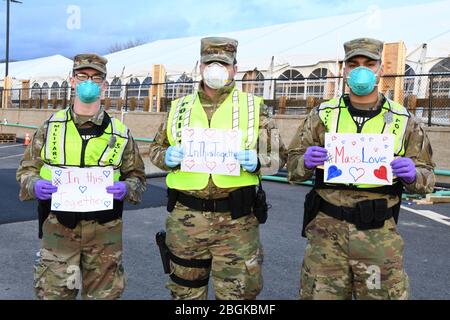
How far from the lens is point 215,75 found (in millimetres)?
2660

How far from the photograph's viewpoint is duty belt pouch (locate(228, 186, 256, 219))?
8.89 ft

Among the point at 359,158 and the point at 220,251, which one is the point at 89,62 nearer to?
the point at 220,251

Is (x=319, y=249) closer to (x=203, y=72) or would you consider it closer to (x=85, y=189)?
(x=203, y=72)

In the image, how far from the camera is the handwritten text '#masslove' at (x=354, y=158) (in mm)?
2510

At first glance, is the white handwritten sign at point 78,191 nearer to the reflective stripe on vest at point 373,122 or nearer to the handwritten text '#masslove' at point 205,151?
the handwritten text '#masslove' at point 205,151

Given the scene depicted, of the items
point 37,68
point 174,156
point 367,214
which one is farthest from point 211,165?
point 37,68

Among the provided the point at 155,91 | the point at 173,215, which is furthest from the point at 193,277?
the point at 155,91

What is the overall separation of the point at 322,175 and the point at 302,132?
10.8 inches

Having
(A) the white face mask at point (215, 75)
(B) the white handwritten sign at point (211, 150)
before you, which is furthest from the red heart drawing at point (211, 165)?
(A) the white face mask at point (215, 75)

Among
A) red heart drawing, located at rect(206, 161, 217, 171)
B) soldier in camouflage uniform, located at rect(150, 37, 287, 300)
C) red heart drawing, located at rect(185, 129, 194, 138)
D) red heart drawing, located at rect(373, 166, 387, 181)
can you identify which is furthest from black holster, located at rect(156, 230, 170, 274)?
red heart drawing, located at rect(373, 166, 387, 181)

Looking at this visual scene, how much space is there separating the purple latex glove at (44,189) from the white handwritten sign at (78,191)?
27mm

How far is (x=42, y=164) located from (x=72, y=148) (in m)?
0.27

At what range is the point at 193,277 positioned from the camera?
9.01ft

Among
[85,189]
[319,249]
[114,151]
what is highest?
[114,151]
